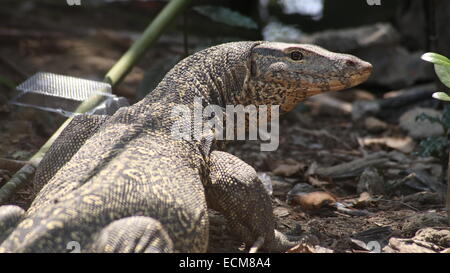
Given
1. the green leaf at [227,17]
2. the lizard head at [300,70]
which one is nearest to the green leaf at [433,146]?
the lizard head at [300,70]

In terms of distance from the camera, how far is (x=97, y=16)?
13359 mm

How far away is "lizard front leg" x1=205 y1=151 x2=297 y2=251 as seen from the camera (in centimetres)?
541

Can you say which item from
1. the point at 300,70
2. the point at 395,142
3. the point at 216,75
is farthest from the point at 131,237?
the point at 395,142

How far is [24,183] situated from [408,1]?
9462mm

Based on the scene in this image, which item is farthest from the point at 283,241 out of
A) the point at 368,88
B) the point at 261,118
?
the point at 368,88

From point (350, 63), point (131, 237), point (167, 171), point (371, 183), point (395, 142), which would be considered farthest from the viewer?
point (395, 142)

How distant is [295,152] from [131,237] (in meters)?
5.23

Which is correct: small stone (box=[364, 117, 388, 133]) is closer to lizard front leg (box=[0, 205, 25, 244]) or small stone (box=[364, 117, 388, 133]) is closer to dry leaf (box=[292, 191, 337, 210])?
dry leaf (box=[292, 191, 337, 210])

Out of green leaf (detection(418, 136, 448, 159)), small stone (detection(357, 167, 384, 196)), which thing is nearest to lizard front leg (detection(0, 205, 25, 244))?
small stone (detection(357, 167, 384, 196))

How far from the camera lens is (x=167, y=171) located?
4980mm

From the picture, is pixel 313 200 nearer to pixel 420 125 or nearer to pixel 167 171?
pixel 167 171

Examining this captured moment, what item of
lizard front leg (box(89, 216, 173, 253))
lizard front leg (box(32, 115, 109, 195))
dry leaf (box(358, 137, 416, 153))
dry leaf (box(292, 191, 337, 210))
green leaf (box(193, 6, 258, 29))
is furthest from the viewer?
dry leaf (box(358, 137, 416, 153))
